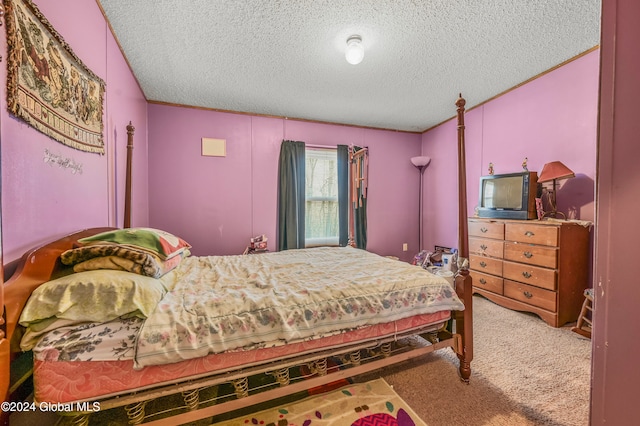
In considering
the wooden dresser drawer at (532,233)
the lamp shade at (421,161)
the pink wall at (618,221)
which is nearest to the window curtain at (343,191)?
the lamp shade at (421,161)

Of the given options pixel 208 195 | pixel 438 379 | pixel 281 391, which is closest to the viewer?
pixel 281 391

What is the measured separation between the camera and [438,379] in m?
1.76

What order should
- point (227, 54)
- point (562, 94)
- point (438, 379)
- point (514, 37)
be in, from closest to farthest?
point (438, 379), point (514, 37), point (227, 54), point (562, 94)

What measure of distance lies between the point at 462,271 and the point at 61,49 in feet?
9.14

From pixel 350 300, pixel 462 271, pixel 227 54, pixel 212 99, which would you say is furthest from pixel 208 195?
pixel 462 271

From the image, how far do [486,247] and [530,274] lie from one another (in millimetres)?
521

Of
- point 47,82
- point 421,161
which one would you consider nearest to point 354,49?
point 47,82

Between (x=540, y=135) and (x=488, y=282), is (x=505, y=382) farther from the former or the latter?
(x=540, y=135)

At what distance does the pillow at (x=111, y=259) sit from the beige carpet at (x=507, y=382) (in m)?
1.57

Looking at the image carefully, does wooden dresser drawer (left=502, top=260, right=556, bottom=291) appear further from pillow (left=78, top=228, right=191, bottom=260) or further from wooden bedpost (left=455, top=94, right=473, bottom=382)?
pillow (left=78, top=228, right=191, bottom=260)

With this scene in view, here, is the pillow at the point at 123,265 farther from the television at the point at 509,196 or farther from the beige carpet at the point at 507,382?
the television at the point at 509,196

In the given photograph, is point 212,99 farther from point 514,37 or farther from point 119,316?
point 514,37

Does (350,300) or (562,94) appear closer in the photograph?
(350,300)

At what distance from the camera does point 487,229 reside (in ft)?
9.97
